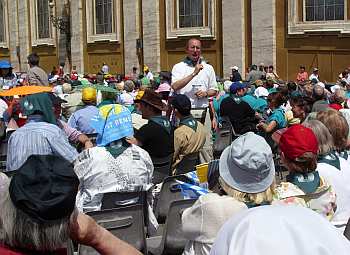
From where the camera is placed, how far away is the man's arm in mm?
9598

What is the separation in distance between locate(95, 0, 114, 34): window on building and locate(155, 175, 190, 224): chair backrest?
26961 mm

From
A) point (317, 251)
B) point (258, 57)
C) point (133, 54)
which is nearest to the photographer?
point (317, 251)

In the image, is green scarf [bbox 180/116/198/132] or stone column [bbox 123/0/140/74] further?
stone column [bbox 123/0/140/74]

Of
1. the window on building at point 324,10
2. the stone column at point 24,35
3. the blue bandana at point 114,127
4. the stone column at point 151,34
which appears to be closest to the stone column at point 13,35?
the stone column at point 24,35

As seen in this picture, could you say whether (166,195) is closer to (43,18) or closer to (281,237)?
(281,237)

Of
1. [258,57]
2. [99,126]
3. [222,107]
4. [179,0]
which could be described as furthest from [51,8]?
[99,126]

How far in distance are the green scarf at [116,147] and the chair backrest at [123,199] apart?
33cm

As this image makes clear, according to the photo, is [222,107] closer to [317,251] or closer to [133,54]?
[317,251]

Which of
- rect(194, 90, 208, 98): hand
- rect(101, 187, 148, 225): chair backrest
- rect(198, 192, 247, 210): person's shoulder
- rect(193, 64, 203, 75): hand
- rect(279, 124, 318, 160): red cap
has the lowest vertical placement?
rect(101, 187, 148, 225): chair backrest

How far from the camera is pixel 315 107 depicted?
9852 millimetres

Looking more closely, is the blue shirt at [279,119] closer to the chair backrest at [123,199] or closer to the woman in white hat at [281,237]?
the chair backrest at [123,199]

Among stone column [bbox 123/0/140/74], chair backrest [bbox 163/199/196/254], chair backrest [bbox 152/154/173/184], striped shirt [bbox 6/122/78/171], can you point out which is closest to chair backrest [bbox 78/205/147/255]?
chair backrest [bbox 163/199/196/254]

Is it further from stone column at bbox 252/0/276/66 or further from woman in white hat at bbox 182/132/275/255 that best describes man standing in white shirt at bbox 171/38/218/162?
stone column at bbox 252/0/276/66

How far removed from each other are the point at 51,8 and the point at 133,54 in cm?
820
